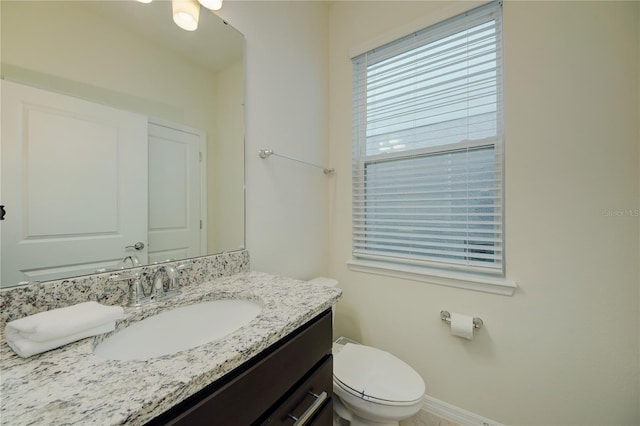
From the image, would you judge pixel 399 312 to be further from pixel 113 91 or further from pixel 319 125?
pixel 113 91

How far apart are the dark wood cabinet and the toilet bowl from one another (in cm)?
22

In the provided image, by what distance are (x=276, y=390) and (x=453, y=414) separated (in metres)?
1.32

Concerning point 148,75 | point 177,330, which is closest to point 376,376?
point 177,330

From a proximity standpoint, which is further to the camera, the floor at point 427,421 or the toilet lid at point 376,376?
the floor at point 427,421

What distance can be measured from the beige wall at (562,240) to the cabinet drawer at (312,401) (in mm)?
851

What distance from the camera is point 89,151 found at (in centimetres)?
75

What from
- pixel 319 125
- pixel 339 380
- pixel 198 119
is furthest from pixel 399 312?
pixel 198 119

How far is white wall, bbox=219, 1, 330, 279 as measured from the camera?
1.27 m

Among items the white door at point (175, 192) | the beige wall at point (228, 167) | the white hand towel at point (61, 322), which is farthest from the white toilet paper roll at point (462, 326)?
the white hand towel at point (61, 322)

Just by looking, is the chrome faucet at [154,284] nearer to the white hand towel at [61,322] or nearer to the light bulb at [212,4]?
the white hand towel at [61,322]

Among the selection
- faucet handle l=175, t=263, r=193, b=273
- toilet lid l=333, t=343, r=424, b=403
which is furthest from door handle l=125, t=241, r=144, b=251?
toilet lid l=333, t=343, r=424, b=403

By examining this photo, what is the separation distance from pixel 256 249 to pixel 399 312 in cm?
98

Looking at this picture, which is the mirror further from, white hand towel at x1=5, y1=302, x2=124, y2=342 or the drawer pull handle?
the drawer pull handle

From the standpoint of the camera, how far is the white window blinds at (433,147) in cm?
132
